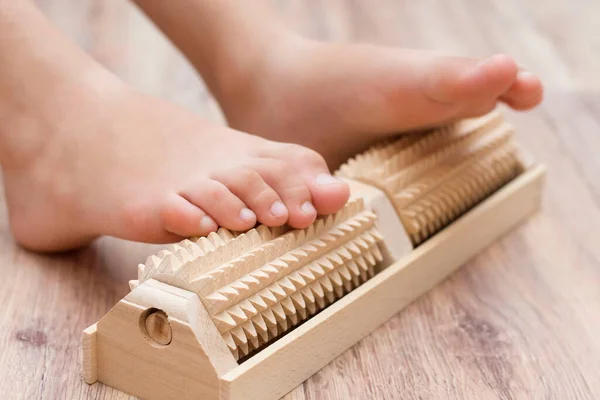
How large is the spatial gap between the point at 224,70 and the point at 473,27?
1167mm

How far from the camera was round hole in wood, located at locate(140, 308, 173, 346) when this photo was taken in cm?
83

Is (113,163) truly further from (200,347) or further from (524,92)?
(524,92)

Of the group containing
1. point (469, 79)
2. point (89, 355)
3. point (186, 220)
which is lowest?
point (89, 355)

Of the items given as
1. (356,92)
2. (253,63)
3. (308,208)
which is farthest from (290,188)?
(253,63)

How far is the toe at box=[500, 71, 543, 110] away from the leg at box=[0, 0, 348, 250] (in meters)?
0.29

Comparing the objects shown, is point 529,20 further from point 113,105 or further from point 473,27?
point 113,105

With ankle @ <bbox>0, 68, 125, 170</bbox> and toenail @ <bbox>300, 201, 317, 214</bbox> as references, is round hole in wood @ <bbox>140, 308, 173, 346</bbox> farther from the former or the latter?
ankle @ <bbox>0, 68, 125, 170</bbox>

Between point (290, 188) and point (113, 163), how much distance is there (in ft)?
0.69

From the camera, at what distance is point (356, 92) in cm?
120

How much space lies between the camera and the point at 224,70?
4.36ft

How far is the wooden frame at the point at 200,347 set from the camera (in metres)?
0.81

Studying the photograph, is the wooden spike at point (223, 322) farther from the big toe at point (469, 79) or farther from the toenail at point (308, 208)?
the big toe at point (469, 79)

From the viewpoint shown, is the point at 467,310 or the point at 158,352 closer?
the point at 158,352

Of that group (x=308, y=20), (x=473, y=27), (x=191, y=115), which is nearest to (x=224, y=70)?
(x=191, y=115)
